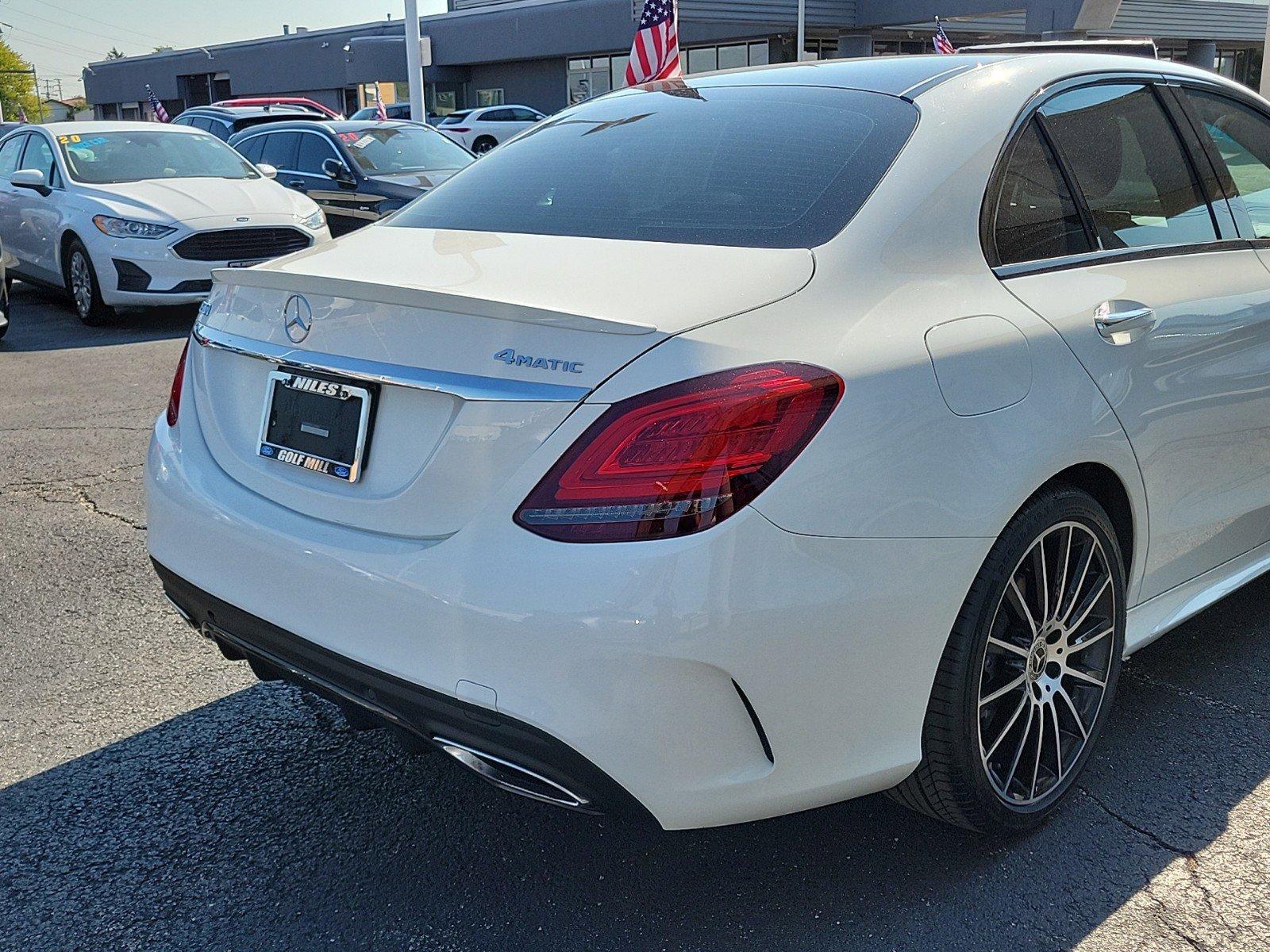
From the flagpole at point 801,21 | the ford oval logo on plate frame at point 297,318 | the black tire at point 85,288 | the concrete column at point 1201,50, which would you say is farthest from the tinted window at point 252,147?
the concrete column at point 1201,50

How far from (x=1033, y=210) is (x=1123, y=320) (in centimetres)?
31

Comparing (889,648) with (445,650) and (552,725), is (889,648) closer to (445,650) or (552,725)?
(552,725)

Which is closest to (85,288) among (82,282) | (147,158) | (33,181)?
(82,282)

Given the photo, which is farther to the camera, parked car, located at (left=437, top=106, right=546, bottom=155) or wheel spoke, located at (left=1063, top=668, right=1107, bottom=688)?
parked car, located at (left=437, top=106, right=546, bottom=155)

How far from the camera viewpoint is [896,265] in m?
2.40

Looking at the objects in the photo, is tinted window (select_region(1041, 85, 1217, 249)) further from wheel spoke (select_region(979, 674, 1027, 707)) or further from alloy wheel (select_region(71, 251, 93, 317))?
alloy wheel (select_region(71, 251, 93, 317))

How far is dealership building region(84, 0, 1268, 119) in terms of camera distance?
32.2 metres

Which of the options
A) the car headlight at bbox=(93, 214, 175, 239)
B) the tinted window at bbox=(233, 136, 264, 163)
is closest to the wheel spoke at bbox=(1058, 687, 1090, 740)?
the car headlight at bbox=(93, 214, 175, 239)

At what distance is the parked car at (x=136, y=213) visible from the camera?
9656mm

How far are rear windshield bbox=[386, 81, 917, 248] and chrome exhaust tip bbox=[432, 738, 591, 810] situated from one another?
1.08 meters

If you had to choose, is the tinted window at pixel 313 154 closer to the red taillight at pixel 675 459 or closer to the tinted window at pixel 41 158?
the tinted window at pixel 41 158

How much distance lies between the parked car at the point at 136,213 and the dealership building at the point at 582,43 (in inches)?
628

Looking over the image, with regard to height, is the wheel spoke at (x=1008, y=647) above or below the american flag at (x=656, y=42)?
below

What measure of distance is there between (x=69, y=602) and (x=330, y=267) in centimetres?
208
